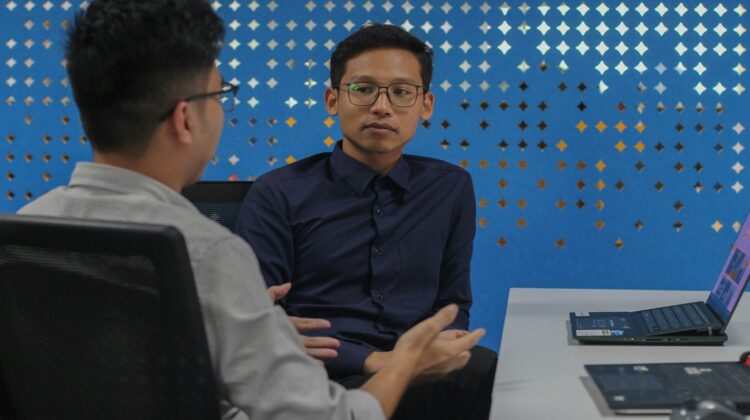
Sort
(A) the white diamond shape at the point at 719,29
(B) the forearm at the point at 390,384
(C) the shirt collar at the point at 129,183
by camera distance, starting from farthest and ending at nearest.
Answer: (A) the white diamond shape at the point at 719,29, (B) the forearm at the point at 390,384, (C) the shirt collar at the point at 129,183

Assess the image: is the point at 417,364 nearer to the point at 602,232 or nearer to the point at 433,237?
the point at 433,237

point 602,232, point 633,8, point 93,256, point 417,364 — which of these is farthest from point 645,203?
point 93,256

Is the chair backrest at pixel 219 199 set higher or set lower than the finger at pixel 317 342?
higher

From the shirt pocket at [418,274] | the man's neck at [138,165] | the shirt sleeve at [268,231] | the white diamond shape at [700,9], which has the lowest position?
the man's neck at [138,165]

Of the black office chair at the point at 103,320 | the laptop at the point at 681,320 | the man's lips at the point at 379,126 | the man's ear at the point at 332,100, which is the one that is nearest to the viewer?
the black office chair at the point at 103,320

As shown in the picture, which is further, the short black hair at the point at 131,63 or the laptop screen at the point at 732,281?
the laptop screen at the point at 732,281

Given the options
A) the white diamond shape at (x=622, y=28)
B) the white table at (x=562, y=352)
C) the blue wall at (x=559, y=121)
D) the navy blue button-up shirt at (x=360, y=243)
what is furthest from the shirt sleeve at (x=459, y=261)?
the white diamond shape at (x=622, y=28)

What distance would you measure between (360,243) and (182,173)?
0.93 metres

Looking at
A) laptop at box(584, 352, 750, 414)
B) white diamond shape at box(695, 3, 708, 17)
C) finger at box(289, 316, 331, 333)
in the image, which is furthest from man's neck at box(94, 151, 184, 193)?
white diamond shape at box(695, 3, 708, 17)

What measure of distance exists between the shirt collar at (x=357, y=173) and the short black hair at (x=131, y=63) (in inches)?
38.7

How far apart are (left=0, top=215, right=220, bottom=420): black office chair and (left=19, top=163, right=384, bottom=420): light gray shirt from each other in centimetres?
3

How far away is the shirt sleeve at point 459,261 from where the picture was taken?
2090 mm

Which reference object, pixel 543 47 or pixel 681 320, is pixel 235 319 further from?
pixel 543 47

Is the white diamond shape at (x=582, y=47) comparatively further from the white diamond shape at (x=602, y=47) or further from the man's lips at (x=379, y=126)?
the man's lips at (x=379, y=126)
